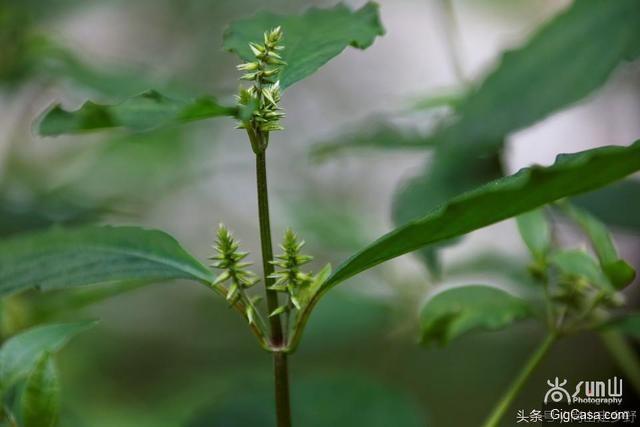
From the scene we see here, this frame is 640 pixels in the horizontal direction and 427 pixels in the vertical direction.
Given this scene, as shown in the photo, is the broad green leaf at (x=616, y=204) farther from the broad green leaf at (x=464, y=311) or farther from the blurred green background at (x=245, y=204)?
the broad green leaf at (x=464, y=311)

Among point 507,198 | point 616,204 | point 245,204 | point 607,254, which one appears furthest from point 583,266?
point 245,204

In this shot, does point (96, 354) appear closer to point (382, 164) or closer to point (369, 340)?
point (369, 340)

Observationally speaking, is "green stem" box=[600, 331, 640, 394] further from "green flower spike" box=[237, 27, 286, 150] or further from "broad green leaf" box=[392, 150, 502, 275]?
"green flower spike" box=[237, 27, 286, 150]

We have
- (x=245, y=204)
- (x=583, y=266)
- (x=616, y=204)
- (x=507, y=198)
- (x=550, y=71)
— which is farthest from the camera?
(x=245, y=204)

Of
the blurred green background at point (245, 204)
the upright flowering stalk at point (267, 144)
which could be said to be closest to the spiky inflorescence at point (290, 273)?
the upright flowering stalk at point (267, 144)

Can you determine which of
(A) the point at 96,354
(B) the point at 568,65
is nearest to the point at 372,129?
(B) the point at 568,65

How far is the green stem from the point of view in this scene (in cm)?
87

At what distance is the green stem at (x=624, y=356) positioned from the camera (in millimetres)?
867

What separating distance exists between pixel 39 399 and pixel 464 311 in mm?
292

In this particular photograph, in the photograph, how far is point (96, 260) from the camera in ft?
1.48

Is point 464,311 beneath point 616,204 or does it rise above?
beneath

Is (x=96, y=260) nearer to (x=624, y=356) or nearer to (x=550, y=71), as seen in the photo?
(x=550, y=71)

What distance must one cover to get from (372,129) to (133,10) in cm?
158

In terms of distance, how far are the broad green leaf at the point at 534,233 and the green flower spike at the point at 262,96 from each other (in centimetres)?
21
